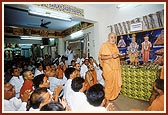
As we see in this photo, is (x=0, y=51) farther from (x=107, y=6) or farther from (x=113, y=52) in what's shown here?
(x=107, y=6)

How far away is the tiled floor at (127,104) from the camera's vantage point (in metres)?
2.84

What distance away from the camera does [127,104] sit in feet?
10.0

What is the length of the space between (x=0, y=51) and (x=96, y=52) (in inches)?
125

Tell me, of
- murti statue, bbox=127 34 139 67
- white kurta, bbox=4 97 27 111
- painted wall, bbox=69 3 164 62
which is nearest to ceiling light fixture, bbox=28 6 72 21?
painted wall, bbox=69 3 164 62

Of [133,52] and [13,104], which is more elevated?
[133,52]

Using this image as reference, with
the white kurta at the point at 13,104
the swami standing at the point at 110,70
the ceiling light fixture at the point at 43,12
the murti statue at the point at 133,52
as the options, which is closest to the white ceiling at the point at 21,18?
the ceiling light fixture at the point at 43,12

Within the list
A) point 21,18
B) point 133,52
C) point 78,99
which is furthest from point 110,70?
point 21,18

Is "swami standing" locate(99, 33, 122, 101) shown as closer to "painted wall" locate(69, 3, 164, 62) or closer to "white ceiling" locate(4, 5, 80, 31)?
"painted wall" locate(69, 3, 164, 62)

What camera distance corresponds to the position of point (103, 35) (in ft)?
14.9

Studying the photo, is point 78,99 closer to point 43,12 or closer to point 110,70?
point 110,70

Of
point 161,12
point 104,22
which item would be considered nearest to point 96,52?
point 104,22

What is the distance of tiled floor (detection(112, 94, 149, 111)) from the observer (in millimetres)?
2845

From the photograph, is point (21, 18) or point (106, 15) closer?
point (106, 15)

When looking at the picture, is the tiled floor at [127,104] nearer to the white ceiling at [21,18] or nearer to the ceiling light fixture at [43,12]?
the ceiling light fixture at [43,12]
